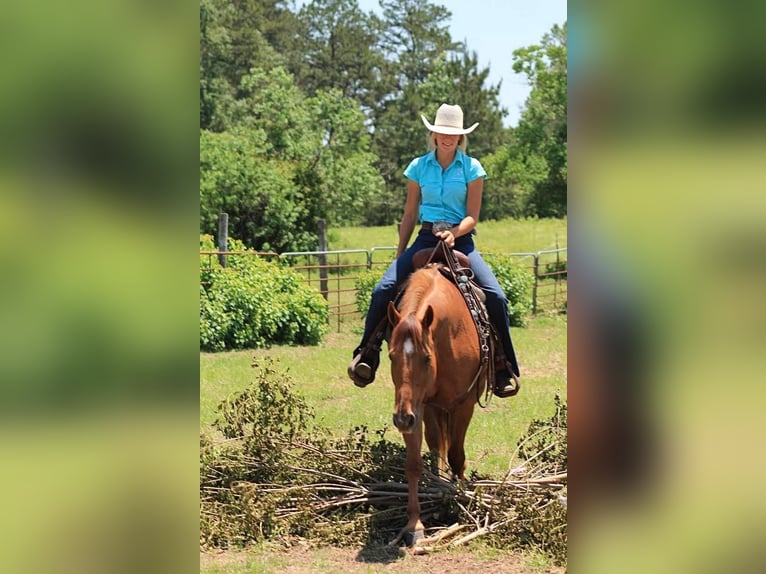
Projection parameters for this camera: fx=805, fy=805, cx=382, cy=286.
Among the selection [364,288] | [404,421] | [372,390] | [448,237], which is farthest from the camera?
[364,288]

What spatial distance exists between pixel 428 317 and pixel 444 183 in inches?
49.1

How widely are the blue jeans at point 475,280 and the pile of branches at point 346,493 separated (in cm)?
88

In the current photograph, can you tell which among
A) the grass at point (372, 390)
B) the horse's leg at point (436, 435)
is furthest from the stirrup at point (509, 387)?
the grass at point (372, 390)

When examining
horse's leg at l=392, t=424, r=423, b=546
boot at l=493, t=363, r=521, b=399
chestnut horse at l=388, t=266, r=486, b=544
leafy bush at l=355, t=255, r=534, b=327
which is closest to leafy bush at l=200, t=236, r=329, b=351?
leafy bush at l=355, t=255, r=534, b=327

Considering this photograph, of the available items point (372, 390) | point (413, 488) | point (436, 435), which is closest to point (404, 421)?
point (413, 488)

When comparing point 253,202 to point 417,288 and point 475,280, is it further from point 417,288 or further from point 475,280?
point 417,288

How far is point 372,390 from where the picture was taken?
35.4ft

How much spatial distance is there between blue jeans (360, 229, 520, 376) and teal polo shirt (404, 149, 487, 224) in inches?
6.8

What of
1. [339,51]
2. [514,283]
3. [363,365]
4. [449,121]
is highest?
[339,51]
